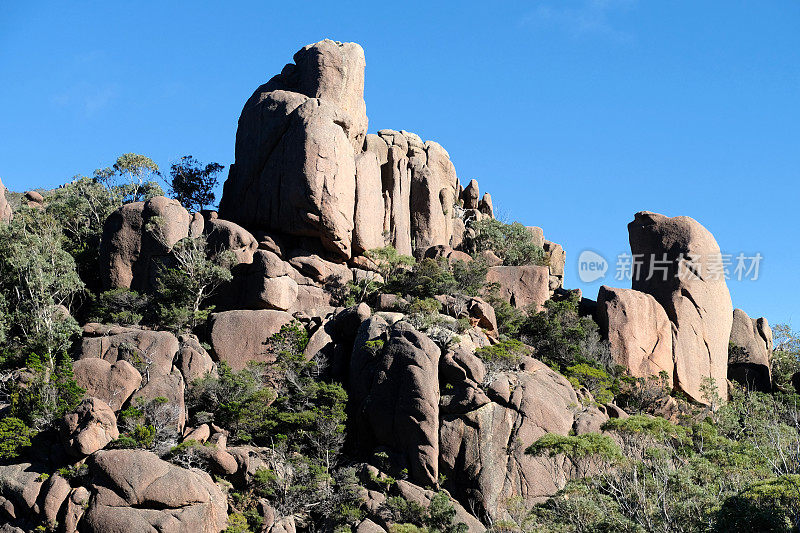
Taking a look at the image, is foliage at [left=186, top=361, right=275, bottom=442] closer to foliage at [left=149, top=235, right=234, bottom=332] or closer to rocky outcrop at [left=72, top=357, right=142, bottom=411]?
rocky outcrop at [left=72, top=357, right=142, bottom=411]

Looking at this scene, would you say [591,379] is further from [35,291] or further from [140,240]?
[35,291]

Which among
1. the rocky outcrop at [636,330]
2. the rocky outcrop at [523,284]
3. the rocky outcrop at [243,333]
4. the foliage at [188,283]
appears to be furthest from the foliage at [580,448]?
the foliage at [188,283]

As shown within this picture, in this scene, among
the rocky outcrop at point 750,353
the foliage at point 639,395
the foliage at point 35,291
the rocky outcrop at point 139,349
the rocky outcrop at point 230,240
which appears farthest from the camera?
the rocky outcrop at point 750,353

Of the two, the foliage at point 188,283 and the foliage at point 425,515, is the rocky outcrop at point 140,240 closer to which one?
the foliage at point 188,283

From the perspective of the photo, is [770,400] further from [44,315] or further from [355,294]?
[44,315]

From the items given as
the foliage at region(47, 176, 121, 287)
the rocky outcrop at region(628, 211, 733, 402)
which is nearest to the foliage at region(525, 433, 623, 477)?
the rocky outcrop at region(628, 211, 733, 402)

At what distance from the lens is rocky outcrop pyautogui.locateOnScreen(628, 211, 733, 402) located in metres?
48.5

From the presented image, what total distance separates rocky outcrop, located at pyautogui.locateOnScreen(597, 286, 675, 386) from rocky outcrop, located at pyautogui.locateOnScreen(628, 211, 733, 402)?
1044 millimetres

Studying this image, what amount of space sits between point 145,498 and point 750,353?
1553 inches

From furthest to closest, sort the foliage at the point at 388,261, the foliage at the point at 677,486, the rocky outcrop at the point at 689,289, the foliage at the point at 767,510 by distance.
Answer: the rocky outcrop at the point at 689,289
the foliage at the point at 388,261
the foliage at the point at 677,486
the foliage at the point at 767,510

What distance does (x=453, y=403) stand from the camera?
34688 millimetres

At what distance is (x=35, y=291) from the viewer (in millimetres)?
38844

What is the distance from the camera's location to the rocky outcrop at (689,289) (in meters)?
48.5

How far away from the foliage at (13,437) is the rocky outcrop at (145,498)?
12.6ft
